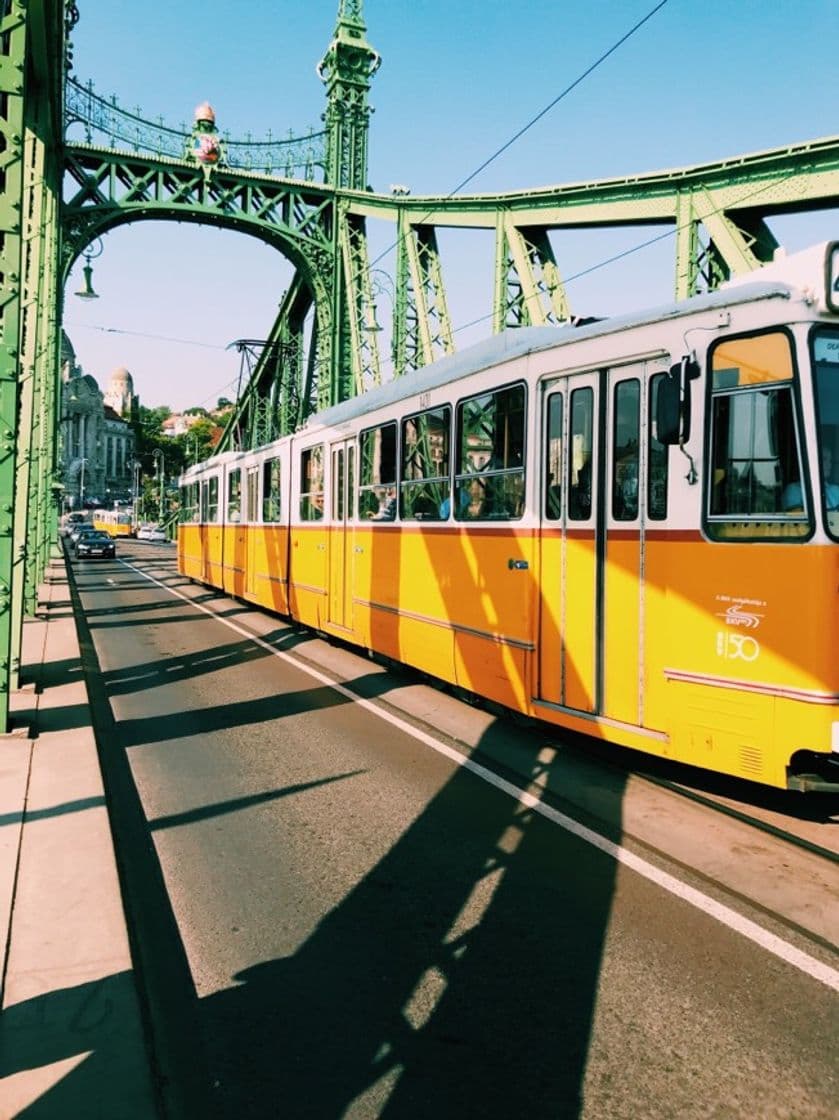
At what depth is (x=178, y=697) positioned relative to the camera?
10.3 meters

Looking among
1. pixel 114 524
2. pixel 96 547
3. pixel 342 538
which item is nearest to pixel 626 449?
pixel 342 538

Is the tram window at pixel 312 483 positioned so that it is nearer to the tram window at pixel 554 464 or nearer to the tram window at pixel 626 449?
the tram window at pixel 554 464

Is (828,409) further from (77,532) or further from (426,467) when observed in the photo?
(77,532)

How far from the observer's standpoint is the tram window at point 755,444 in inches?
217

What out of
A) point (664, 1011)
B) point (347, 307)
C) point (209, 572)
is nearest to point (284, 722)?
point (664, 1011)

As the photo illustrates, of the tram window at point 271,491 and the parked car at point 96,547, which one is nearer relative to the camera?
the tram window at point 271,491

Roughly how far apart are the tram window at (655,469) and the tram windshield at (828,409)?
1021 mm

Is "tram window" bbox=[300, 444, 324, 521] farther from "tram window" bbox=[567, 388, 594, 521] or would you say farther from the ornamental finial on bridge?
the ornamental finial on bridge

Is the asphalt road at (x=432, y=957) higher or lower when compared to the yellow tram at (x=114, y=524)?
lower

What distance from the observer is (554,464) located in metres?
7.29

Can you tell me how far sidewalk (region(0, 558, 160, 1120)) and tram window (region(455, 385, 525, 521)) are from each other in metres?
3.68

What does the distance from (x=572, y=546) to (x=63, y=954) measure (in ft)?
14.3

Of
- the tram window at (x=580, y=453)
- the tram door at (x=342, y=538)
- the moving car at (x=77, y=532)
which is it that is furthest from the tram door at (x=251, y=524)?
the moving car at (x=77, y=532)

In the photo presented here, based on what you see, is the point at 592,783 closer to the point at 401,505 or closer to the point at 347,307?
the point at 401,505
